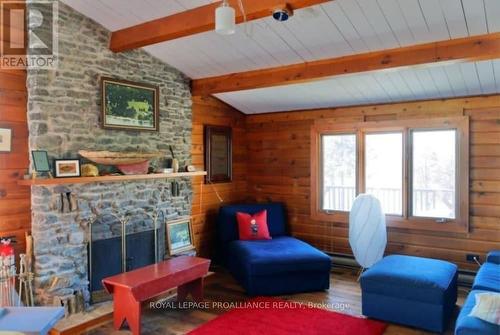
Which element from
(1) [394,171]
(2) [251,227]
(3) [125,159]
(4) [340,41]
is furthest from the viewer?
(2) [251,227]

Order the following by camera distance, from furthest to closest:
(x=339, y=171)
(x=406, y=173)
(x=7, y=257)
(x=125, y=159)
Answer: (x=339, y=171), (x=406, y=173), (x=125, y=159), (x=7, y=257)

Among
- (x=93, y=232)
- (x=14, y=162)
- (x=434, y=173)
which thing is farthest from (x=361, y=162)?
(x=14, y=162)

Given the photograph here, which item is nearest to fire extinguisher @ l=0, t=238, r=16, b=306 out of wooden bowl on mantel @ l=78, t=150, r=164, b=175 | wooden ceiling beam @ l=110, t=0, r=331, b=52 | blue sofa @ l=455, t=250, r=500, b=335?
wooden bowl on mantel @ l=78, t=150, r=164, b=175

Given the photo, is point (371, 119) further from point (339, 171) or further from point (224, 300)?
point (224, 300)

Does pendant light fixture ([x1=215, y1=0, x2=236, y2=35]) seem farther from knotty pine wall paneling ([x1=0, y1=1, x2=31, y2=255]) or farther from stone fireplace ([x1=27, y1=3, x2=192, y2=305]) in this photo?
knotty pine wall paneling ([x1=0, y1=1, x2=31, y2=255])

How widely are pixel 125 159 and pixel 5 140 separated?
1.05 metres

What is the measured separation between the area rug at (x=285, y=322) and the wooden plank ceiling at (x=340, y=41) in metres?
2.35

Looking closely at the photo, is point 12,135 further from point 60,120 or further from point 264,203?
point 264,203

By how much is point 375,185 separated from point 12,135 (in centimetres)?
410

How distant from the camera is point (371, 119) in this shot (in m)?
4.95

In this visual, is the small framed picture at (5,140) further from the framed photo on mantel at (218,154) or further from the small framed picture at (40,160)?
the framed photo on mantel at (218,154)

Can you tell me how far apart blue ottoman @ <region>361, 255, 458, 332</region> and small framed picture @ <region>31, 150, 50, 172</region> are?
300 centimetres

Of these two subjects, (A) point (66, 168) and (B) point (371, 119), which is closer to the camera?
(A) point (66, 168)

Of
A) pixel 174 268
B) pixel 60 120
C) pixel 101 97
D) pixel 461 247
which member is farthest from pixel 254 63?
pixel 461 247
